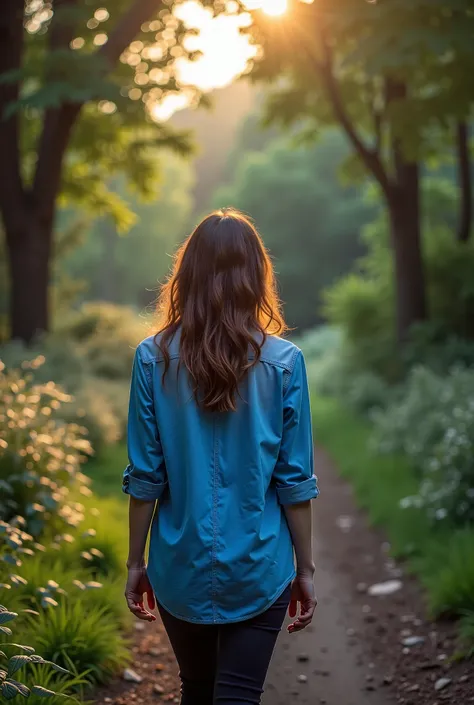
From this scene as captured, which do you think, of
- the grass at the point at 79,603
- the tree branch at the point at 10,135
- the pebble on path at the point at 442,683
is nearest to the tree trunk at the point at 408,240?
the tree branch at the point at 10,135

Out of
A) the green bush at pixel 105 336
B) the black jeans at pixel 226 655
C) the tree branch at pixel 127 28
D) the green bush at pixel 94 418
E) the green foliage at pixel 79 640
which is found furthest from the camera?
the green bush at pixel 105 336

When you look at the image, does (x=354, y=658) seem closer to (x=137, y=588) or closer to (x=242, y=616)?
(x=137, y=588)

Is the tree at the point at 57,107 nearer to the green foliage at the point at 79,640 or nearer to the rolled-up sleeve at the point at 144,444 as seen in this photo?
the green foliage at the point at 79,640

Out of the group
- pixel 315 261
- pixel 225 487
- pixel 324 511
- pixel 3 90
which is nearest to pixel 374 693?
pixel 225 487

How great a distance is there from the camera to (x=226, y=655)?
2154mm

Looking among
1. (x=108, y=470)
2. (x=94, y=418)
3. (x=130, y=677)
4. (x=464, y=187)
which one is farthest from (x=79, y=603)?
(x=464, y=187)

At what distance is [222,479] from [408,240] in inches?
405

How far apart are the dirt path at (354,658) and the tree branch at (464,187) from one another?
28.8ft

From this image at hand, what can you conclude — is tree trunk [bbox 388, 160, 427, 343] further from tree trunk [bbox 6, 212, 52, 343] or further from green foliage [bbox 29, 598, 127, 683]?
green foliage [bbox 29, 598, 127, 683]

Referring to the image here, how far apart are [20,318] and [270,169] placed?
32.3 m

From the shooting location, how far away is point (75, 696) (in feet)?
11.1

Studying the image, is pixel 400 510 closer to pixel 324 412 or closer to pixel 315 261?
pixel 324 412

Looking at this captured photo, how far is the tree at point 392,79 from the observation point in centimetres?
665

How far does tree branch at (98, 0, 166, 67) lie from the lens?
949cm
